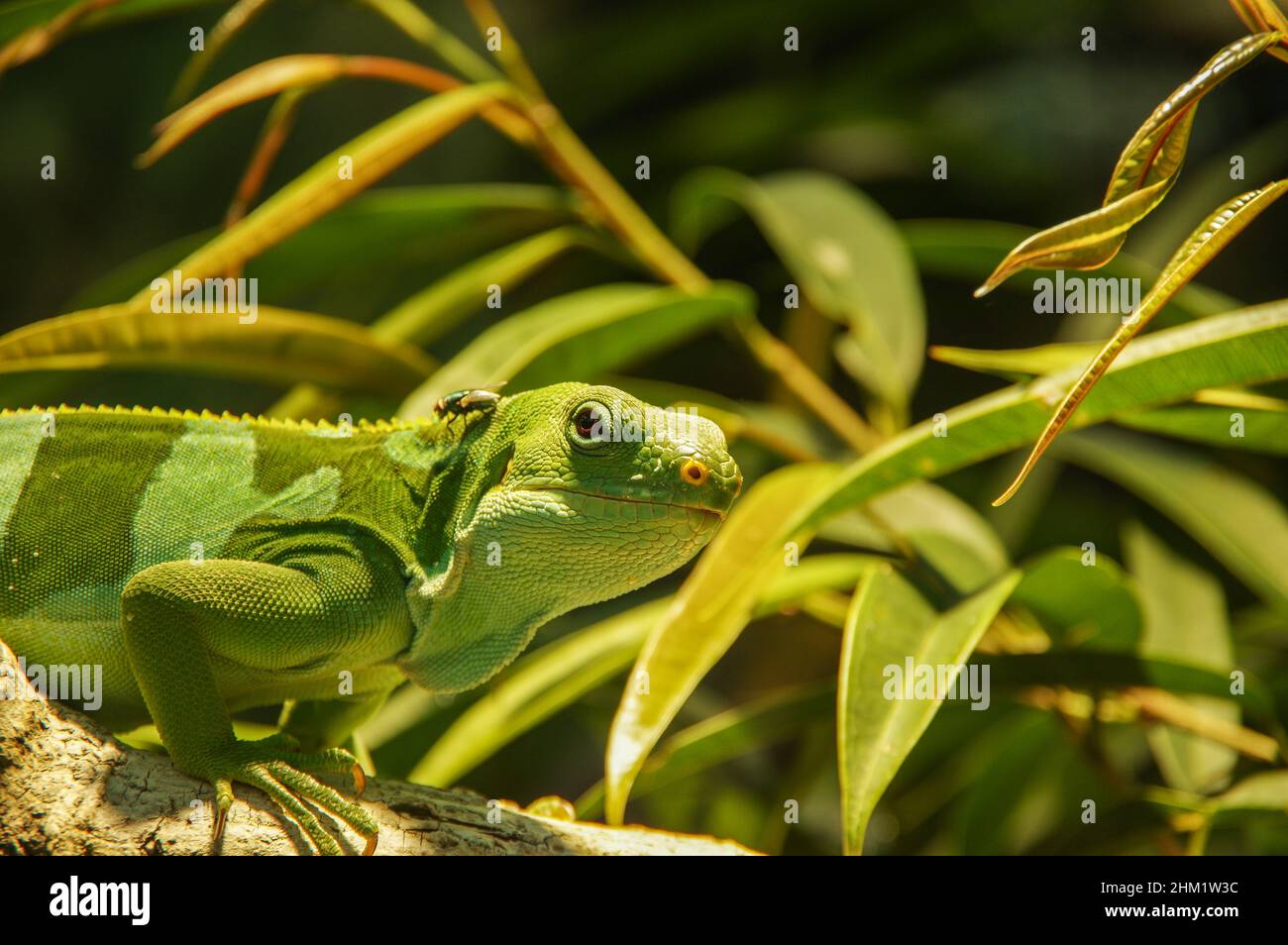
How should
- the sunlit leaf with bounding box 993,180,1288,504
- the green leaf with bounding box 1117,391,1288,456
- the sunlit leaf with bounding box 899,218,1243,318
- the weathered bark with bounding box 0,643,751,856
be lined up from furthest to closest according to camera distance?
the sunlit leaf with bounding box 899,218,1243,318 < the green leaf with bounding box 1117,391,1288,456 < the weathered bark with bounding box 0,643,751,856 < the sunlit leaf with bounding box 993,180,1288,504

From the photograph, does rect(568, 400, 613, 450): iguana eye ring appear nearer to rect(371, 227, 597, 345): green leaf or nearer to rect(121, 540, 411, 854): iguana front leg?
rect(121, 540, 411, 854): iguana front leg

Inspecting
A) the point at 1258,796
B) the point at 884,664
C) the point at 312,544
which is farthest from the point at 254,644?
the point at 1258,796

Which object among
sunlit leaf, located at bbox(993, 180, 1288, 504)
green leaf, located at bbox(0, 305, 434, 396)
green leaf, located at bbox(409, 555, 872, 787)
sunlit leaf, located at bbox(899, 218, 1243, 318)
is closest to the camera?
sunlit leaf, located at bbox(993, 180, 1288, 504)

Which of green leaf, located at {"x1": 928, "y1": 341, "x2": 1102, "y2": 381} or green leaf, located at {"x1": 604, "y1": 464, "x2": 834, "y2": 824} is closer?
green leaf, located at {"x1": 604, "y1": 464, "x2": 834, "y2": 824}

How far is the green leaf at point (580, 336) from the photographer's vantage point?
69.5 inches

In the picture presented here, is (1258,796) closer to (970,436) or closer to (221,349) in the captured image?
(970,436)

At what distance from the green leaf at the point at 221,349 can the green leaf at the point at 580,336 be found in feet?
0.39

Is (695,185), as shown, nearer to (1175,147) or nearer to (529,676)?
(529,676)

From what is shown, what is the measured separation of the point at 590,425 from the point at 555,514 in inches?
4.9

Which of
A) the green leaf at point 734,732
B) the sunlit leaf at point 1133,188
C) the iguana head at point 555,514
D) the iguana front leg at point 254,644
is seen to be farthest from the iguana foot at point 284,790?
the sunlit leaf at point 1133,188

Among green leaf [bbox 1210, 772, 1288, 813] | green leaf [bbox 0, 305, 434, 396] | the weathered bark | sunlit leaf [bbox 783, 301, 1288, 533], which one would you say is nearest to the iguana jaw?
sunlit leaf [bbox 783, 301, 1288, 533]

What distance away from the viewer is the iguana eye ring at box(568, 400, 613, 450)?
1.39 metres

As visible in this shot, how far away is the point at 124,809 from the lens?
121cm
